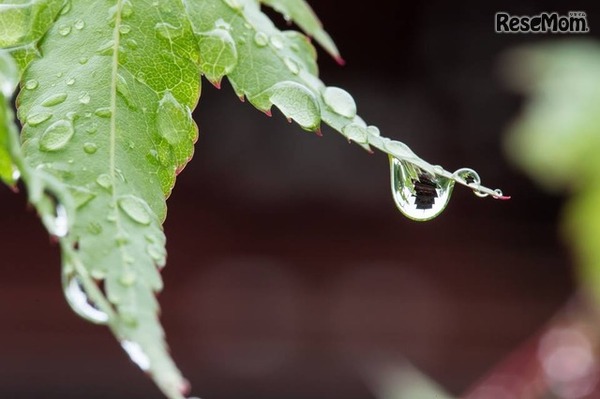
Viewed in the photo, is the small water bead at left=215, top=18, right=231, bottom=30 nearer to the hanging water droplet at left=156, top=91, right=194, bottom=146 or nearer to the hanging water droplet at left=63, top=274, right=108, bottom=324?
the hanging water droplet at left=156, top=91, right=194, bottom=146

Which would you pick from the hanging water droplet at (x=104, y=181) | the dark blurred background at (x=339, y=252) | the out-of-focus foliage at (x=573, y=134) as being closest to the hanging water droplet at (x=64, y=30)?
the hanging water droplet at (x=104, y=181)

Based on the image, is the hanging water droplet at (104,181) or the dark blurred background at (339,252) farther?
the dark blurred background at (339,252)

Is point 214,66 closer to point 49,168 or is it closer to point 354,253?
point 49,168

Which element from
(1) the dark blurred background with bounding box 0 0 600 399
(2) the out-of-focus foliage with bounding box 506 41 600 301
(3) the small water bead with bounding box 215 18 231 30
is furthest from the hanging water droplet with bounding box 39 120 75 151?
(1) the dark blurred background with bounding box 0 0 600 399

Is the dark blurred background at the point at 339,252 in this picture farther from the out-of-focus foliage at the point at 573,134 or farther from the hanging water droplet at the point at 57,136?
the hanging water droplet at the point at 57,136

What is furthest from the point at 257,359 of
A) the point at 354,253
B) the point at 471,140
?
the point at 471,140

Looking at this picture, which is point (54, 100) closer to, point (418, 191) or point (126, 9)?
point (126, 9)
